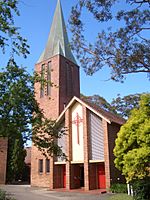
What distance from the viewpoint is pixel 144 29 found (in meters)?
12.2

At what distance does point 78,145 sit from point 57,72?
36.4ft

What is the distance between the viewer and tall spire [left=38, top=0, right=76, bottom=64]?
35469 mm

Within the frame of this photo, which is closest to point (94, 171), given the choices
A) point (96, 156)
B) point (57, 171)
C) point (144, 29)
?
point (96, 156)

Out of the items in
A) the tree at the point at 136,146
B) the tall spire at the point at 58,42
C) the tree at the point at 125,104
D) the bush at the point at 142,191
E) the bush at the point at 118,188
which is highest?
the tall spire at the point at 58,42

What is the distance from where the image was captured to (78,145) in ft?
83.7

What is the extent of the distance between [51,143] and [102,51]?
5470 mm

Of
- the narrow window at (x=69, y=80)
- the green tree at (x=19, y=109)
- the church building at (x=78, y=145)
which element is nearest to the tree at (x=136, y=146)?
the green tree at (x=19, y=109)

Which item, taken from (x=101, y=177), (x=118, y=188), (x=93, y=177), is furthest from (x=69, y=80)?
(x=118, y=188)

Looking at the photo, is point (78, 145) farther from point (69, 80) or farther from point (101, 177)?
point (69, 80)

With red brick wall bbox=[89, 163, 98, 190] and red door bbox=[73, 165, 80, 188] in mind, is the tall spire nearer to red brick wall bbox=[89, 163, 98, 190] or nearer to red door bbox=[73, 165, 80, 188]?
red door bbox=[73, 165, 80, 188]

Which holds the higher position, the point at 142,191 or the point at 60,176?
the point at 142,191

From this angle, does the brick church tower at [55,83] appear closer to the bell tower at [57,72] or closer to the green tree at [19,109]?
the bell tower at [57,72]

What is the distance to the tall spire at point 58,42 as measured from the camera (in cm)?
3547

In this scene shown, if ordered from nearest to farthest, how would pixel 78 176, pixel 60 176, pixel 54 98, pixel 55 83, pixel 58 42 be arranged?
pixel 78 176, pixel 60 176, pixel 54 98, pixel 55 83, pixel 58 42
